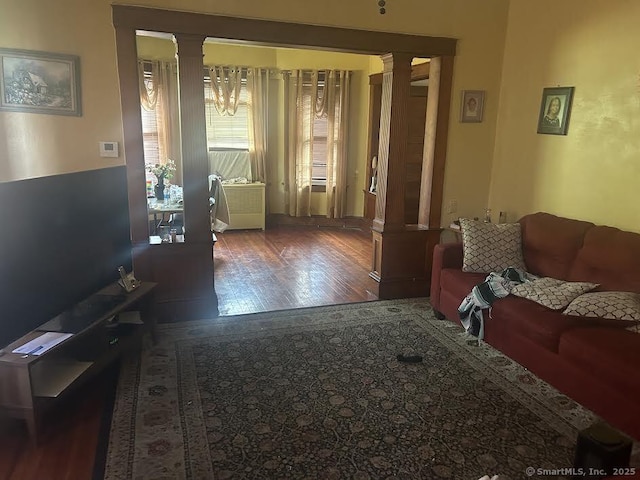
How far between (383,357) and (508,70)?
2.89 m

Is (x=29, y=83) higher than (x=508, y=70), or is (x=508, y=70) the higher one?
(x=508, y=70)

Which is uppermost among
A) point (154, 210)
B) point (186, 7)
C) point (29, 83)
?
point (186, 7)

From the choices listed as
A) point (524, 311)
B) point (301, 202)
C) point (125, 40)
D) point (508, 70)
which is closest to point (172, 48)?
point (301, 202)

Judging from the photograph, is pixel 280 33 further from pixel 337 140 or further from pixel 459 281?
pixel 337 140

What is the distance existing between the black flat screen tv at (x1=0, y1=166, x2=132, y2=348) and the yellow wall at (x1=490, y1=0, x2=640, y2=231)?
11.0 ft

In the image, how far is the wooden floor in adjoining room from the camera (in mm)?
4457

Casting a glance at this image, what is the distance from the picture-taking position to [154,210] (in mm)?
4645

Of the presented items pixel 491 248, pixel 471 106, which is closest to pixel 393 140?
pixel 471 106

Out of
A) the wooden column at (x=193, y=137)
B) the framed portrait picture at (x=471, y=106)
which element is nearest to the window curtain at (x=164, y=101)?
the wooden column at (x=193, y=137)

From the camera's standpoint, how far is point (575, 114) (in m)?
3.72

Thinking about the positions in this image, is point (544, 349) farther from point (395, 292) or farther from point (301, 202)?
point (301, 202)

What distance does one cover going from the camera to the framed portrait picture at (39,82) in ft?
10.3

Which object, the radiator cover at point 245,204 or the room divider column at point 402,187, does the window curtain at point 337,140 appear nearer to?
the radiator cover at point 245,204

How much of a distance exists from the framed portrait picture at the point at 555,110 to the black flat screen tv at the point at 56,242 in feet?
11.0
